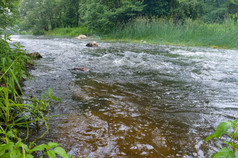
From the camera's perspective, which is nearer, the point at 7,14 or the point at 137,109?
the point at 137,109

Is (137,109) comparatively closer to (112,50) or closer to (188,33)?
(112,50)

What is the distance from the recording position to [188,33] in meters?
11.1

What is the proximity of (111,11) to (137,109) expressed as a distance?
16881 millimetres

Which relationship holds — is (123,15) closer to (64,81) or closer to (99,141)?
(64,81)

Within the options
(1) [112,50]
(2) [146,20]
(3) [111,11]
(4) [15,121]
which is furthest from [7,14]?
(3) [111,11]

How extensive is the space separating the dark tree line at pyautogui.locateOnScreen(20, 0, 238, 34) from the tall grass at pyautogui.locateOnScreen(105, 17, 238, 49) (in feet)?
8.26

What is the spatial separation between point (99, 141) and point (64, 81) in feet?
7.11

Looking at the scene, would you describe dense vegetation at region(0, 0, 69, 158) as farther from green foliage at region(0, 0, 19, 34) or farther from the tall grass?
the tall grass

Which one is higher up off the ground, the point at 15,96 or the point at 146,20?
the point at 146,20

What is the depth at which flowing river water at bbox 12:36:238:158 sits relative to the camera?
163 centimetres

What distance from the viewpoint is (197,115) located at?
2250 mm

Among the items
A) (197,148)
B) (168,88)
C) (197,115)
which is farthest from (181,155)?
(168,88)

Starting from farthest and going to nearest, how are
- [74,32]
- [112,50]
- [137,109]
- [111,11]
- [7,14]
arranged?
[74,32] < [111,11] < [112,50] < [7,14] < [137,109]

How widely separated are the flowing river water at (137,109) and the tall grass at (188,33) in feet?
21.0
